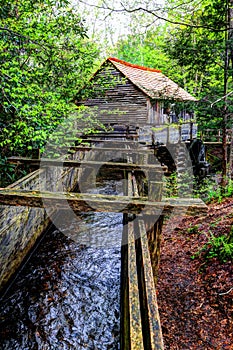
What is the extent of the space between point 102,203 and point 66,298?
236cm

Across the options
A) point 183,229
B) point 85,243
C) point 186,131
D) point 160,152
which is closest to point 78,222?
point 85,243

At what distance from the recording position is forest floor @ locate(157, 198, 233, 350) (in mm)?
3252

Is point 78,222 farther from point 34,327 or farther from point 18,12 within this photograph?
point 18,12

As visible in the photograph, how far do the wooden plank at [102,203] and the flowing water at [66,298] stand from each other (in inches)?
76.6

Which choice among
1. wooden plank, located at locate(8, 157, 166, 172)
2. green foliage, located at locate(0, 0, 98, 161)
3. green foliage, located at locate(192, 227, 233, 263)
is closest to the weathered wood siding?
green foliage, located at locate(0, 0, 98, 161)

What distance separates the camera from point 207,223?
6.31m

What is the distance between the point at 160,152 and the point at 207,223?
773cm

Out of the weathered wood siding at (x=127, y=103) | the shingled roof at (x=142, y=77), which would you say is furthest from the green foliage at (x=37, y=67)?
the shingled roof at (x=142, y=77)

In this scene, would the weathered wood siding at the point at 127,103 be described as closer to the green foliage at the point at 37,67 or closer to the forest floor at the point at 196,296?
the green foliage at the point at 37,67

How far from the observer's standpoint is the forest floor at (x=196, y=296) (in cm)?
Answer: 325

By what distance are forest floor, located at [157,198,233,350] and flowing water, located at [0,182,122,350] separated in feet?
2.66

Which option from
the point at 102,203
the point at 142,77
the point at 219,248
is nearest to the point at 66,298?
the point at 102,203

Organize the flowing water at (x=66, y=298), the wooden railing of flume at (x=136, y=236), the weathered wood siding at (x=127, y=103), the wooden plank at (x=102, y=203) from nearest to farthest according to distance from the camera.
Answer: the wooden railing of flume at (x=136, y=236) → the wooden plank at (x=102, y=203) → the flowing water at (x=66, y=298) → the weathered wood siding at (x=127, y=103)

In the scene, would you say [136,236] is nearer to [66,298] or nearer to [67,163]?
[66,298]
